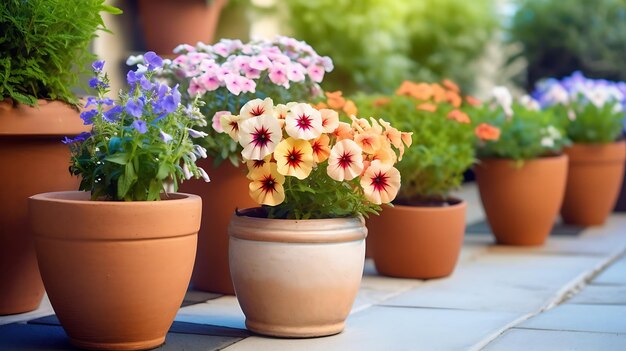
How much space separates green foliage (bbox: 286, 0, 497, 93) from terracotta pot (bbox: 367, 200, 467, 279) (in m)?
2.81

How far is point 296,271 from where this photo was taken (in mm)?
2941

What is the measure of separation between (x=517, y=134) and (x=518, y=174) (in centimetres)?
20

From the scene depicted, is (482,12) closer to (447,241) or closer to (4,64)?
(447,241)

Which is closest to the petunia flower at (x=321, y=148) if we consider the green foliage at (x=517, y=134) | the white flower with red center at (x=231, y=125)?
the white flower with red center at (x=231, y=125)

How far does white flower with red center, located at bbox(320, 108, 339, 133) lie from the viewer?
299 cm

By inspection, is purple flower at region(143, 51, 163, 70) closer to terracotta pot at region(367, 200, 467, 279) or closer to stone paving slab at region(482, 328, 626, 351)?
stone paving slab at region(482, 328, 626, 351)

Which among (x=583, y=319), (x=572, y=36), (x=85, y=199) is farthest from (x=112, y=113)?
(x=572, y=36)

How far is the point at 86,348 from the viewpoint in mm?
2781

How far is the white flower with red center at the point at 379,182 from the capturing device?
3.00 m

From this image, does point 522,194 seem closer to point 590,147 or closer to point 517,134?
point 517,134

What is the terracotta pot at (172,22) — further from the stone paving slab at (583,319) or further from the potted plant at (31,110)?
the stone paving slab at (583,319)

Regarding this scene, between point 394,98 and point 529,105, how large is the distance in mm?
1685

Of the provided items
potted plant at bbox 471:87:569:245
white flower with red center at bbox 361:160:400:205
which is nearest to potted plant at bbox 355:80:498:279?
potted plant at bbox 471:87:569:245

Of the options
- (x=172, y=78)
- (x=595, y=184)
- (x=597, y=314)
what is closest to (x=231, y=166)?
(x=172, y=78)
